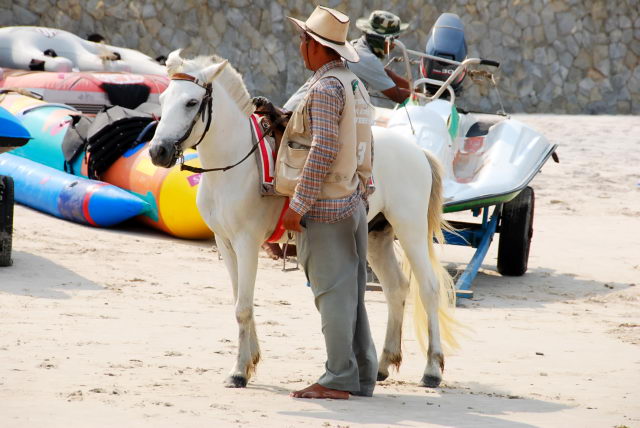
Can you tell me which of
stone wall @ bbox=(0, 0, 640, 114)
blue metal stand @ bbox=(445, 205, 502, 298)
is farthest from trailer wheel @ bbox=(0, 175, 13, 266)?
stone wall @ bbox=(0, 0, 640, 114)

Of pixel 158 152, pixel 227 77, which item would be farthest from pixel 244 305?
pixel 227 77

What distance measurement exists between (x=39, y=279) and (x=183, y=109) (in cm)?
324

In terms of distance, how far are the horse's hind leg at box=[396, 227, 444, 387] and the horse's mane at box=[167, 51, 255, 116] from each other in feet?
3.69

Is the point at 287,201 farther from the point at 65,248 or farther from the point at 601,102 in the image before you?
the point at 601,102

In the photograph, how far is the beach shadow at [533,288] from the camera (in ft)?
26.6

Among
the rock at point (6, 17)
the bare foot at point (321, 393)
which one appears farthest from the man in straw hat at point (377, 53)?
the rock at point (6, 17)

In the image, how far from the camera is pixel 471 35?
20.3 m

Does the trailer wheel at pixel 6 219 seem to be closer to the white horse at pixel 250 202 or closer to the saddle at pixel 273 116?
the white horse at pixel 250 202

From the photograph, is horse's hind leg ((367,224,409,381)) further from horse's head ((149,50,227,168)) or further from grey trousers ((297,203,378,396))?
horse's head ((149,50,227,168))

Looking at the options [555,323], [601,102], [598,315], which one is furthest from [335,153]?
[601,102]

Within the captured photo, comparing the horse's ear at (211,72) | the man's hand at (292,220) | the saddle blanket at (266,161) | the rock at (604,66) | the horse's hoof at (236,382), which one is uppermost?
the rock at (604,66)

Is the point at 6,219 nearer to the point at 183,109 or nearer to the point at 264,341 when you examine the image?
the point at 264,341

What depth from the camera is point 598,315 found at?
763 cm

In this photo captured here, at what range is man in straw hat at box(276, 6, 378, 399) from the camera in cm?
457
